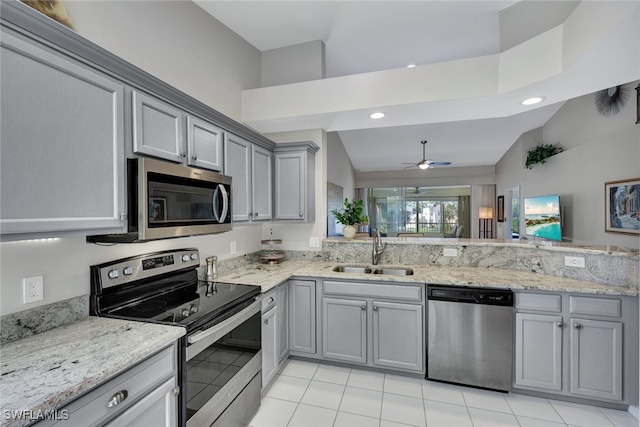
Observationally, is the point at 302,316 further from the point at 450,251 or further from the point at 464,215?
the point at 464,215

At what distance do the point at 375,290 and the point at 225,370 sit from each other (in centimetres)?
135

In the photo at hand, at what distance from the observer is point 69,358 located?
1076 millimetres

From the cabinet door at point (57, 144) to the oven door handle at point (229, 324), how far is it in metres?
0.66

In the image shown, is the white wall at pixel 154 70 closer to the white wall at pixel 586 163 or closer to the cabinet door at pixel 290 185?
the cabinet door at pixel 290 185

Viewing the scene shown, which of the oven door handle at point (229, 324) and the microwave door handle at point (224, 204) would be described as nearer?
the oven door handle at point (229, 324)

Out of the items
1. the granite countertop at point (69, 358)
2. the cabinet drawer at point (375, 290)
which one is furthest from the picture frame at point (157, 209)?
the cabinet drawer at point (375, 290)

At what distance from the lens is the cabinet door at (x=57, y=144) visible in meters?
0.99

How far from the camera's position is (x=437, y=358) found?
2.36 metres

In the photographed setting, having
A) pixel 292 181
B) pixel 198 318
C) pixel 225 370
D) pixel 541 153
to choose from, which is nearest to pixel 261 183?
pixel 292 181

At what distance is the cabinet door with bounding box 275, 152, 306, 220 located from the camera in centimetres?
291

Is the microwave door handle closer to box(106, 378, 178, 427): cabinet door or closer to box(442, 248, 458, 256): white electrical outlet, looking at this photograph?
box(106, 378, 178, 427): cabinet door

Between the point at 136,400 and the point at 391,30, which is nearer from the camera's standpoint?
the point at 136,400

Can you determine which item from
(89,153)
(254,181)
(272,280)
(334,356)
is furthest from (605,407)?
(89,153)

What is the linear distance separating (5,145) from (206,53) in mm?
1933
